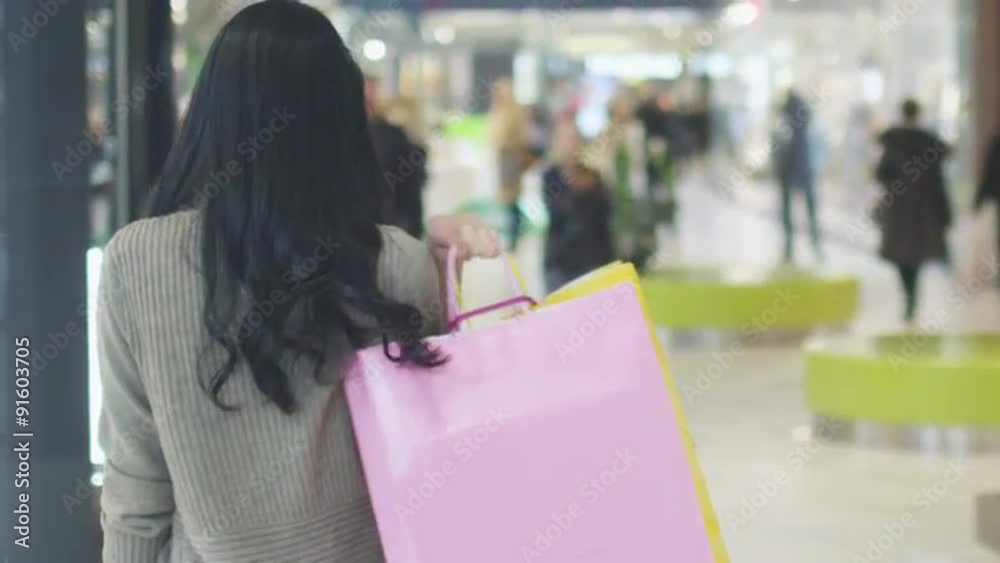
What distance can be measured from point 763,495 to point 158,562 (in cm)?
511

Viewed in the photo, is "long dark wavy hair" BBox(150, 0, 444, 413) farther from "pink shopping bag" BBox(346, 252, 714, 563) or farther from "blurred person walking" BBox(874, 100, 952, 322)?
"blurred person walking" BBox(874, 100, 952, 322)

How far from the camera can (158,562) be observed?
192 cm

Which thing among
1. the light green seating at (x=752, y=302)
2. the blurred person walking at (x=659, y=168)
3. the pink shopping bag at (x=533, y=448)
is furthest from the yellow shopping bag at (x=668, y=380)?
the blurred person walking at (x=659, y=168)

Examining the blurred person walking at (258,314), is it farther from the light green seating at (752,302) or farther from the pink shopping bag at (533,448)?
the light green seating at (752,302)

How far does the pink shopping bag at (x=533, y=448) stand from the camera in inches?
70.3

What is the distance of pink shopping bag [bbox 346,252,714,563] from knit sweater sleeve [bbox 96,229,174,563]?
0.27 metres

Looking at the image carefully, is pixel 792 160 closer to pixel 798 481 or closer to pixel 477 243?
pixel 798 481

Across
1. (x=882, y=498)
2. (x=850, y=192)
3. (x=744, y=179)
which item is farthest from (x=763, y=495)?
(x=744, y=179)

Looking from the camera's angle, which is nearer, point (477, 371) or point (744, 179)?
point (477, 371)

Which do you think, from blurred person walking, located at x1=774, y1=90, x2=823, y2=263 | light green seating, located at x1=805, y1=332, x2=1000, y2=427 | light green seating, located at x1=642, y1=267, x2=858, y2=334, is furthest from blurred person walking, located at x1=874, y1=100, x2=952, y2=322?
blurred person walking, located at x1=774, y1=90, x2=823, y2=263

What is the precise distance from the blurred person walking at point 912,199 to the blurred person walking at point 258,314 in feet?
33.7

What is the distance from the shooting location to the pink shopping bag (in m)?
1.79

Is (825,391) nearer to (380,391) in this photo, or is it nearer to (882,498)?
(882,498)

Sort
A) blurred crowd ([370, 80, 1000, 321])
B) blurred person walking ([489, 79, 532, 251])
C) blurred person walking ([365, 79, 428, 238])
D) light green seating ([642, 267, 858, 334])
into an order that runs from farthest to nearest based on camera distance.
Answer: blurred person walking ([489, 79, 532, 251]) → light green seating ([642, 267, 858, 334]) → blurred crowd ([370, 80, 1000, 321]) → blurred person walking ([365, 79, 428, 238])
